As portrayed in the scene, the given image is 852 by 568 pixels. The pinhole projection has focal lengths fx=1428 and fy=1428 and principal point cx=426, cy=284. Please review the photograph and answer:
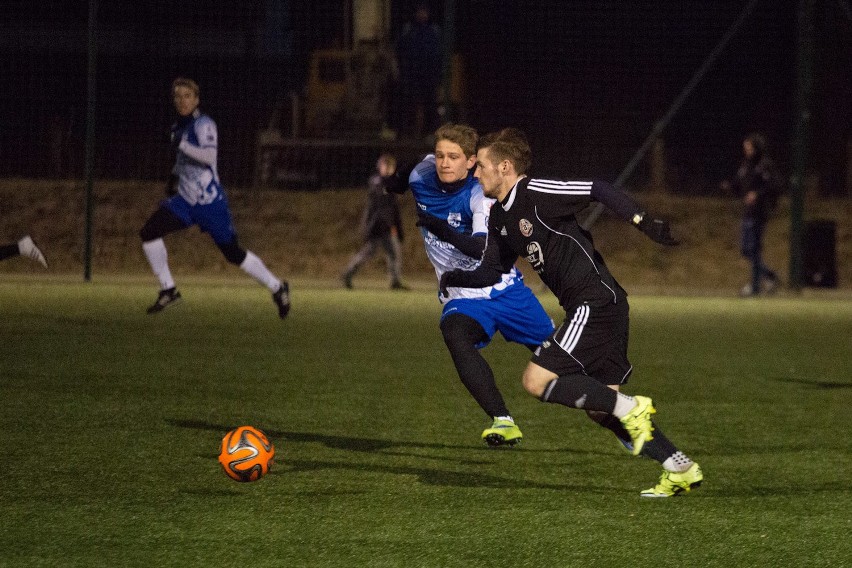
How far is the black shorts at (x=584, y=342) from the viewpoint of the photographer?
620cm

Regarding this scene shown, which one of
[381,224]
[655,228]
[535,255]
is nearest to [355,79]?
[381,224]

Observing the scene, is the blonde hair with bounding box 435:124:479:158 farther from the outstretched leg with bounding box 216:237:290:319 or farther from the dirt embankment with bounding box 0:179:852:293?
the dirt embankment with bounding box 0:179:852:293

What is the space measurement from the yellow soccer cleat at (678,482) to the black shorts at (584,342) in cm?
58

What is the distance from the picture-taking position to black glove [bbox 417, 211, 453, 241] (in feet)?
23.2

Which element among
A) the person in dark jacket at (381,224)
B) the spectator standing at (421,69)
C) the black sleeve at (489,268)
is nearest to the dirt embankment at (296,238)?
the spectator standing at (421,69)

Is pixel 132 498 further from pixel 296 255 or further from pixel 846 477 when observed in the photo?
pixel 296 255

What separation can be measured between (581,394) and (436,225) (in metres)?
1.38

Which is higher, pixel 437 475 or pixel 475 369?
pixel 475 369

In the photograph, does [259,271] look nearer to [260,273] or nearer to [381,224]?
[260,273]

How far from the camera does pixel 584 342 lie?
621cm

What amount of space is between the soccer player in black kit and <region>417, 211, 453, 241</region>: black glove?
2.08ft

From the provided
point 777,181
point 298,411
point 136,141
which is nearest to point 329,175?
point 136,141

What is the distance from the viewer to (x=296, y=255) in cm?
2152

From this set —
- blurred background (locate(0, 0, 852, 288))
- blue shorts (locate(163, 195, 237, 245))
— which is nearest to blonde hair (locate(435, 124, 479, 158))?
blue shorts (locate(163, 195, 237, 245))
